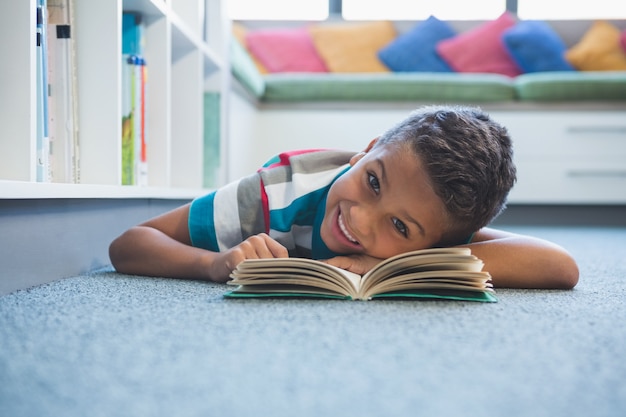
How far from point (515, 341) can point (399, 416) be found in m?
0.27

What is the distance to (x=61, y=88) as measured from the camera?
120 centimetres

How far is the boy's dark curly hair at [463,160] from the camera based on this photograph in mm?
963

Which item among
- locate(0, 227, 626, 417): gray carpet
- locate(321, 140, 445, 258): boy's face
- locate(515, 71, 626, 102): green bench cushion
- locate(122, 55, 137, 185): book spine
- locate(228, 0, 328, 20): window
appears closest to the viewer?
locate(0, 227, 626, 417): gray carpet

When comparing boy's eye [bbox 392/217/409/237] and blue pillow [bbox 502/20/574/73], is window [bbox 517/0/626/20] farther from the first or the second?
boy's eye [bbox 392/217/409/237]

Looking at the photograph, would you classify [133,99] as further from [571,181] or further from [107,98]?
[571,181]

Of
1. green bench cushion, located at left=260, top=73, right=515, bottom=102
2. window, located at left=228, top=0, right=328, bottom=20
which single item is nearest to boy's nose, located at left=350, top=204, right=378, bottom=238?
green bench cushion, located at left=260, top=73, right=515, bottom=102

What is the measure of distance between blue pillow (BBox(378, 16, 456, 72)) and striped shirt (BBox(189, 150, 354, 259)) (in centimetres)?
292

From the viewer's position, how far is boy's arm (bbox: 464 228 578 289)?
42.7 inches

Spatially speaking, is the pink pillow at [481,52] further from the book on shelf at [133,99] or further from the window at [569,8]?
the book on shelf at [133,99]

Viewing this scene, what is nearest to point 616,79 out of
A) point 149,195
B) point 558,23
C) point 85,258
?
point 558,23

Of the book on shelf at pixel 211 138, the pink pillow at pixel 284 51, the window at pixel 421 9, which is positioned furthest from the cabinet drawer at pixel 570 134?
the book on shelf at pixel 211 138

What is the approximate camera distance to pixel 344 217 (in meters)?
1.04

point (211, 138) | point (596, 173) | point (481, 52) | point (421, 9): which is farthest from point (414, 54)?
point (211, 138)

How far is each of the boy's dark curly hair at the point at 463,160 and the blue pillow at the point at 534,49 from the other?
2.98 meters
